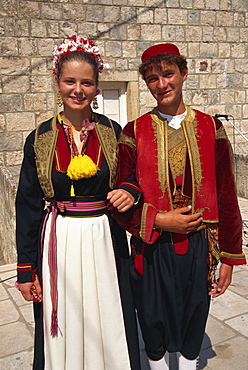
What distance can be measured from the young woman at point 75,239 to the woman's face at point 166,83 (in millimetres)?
309

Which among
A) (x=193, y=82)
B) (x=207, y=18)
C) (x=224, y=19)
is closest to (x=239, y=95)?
(x=193, y=82)

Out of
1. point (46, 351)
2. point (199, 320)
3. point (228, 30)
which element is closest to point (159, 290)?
point (199, 320)

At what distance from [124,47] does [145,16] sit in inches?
29.4

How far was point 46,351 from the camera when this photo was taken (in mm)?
2023

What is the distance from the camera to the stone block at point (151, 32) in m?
7.41

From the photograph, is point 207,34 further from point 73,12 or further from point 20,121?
point 20,121

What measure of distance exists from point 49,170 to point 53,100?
5.29 meters

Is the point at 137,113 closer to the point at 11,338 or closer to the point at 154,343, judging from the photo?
the point at 11,338

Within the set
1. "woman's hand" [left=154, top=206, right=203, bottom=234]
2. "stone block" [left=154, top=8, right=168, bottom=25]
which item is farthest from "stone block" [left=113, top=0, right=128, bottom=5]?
"woman's hand" [left=154, top=206, right=203, bottom=234]

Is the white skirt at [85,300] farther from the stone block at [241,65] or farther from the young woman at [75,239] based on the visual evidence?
the stone block at [241,65]

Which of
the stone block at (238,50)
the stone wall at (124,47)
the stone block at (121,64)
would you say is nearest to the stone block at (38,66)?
the stone wall at (124,47)

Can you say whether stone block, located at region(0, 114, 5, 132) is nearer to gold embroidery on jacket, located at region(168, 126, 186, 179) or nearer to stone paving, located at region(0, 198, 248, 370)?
stone paving, located at region(0, 198, 248, 370)

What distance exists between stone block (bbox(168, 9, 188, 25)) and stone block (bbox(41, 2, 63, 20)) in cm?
220

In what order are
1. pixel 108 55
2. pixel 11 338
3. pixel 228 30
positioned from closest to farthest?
1. pixel 11 338
2. pixel 108 55
3. pixel 228 30
